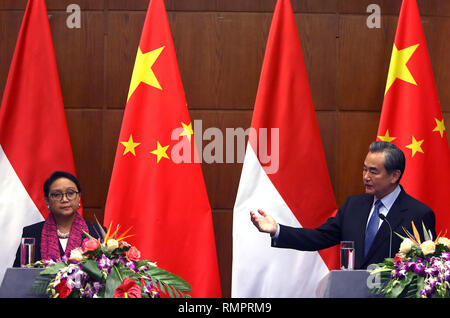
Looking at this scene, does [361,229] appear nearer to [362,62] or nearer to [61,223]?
[61,223]

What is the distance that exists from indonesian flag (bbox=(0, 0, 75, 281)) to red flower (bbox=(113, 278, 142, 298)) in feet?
6.37

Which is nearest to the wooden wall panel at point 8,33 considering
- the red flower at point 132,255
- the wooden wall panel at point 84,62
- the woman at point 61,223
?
the wooden wall panel at point 84,62

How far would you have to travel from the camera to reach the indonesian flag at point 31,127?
407cm

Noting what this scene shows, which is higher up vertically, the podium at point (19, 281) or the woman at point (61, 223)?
the woman at point (61, 223)

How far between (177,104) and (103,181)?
826 mm

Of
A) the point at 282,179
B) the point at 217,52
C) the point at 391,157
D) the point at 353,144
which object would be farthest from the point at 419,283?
the point at 217,52

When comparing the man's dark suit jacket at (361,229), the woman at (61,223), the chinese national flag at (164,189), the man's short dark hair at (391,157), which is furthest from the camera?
the chinese national flag at (164,189)

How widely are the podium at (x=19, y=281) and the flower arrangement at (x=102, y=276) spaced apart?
0.02 m

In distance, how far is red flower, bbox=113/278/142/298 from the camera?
2270 millimetres

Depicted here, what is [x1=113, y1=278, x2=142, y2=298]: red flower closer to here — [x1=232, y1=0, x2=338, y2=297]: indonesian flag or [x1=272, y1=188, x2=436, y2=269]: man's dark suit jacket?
[x1=272, y1=188, x2=436, y2=269]: man's dark suit jacket

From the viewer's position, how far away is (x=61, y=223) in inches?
138

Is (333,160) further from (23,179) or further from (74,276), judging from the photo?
(74,276)

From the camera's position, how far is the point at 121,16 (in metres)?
4.51

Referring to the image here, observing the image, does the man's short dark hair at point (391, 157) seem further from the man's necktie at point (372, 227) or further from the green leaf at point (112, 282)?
the green leaf at point (112, 282)
